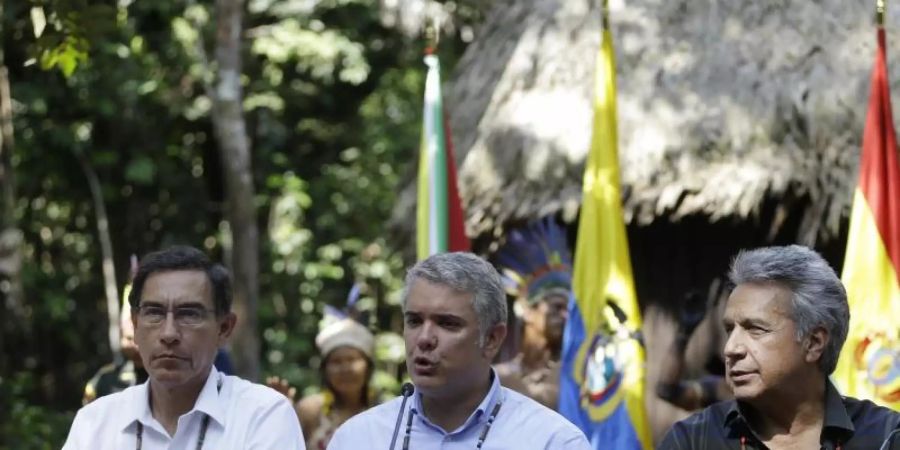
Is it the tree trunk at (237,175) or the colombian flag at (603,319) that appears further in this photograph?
the tree trunk at (237,175)

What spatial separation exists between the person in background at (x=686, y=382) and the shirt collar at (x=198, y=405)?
14.7ft

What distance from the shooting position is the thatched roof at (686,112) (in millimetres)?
9312

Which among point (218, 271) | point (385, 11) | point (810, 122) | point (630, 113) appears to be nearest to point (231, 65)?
point (385, 11)

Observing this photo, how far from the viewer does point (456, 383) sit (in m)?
4.36

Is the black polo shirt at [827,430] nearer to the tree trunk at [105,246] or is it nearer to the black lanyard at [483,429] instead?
the black lanyard at [483,429]

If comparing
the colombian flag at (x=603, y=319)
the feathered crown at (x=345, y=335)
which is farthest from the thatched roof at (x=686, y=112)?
the feathered crown at (x=345, y=335)

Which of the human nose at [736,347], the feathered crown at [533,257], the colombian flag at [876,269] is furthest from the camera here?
the feathered crown at [533,257]

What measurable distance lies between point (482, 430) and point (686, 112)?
561 centimetres

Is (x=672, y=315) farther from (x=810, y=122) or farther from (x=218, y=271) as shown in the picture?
(x=218, y=271)

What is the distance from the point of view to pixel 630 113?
32.3ft

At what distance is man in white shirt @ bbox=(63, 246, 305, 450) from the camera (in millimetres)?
4613

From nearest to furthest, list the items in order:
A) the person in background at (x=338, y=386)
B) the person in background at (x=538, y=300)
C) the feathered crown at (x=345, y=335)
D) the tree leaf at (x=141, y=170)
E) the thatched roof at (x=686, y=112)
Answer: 1. the person in background at (x=338, y=386)
2. the feathered crown at (x=345, y=335)
3. the person in background at (x=538, y=300)
4. the thatched roof at (x=686, y=112)
5. the tree leaf at (x=141, y=170)

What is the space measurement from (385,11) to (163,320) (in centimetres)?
878

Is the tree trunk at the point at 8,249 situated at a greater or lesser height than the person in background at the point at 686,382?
greater
